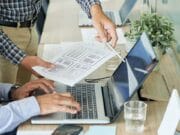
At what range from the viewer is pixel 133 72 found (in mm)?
1508

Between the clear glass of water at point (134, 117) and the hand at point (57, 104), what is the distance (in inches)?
6.9

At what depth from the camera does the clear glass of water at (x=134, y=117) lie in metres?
1.48

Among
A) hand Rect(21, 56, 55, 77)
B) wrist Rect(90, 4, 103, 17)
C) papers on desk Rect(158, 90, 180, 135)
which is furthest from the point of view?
wrist Rect(90, 4, 103, 17)

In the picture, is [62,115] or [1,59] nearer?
[62,115]

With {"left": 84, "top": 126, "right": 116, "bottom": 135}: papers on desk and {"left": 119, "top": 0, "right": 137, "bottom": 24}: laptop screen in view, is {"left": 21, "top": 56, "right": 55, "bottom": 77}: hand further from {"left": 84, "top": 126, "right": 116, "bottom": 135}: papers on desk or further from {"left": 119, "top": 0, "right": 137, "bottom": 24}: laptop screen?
{"left": 119, "top": 0, "right": 137, "bottom": 24}: laptop screen

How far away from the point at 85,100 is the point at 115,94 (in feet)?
0.39

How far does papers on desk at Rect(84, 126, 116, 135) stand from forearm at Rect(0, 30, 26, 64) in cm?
76

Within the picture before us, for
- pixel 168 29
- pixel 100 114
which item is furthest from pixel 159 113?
pixel 168 29

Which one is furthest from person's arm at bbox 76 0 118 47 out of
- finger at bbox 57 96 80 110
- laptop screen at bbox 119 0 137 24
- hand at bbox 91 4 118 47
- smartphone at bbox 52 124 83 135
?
laptop screen at bbox 119 0 137 24

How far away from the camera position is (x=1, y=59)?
8.27 ft

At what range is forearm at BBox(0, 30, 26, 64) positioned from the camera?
2105mm

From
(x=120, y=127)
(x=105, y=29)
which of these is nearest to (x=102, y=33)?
(x=105, y=29)

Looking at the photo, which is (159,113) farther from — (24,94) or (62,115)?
(24,94)

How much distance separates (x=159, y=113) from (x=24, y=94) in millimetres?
558
